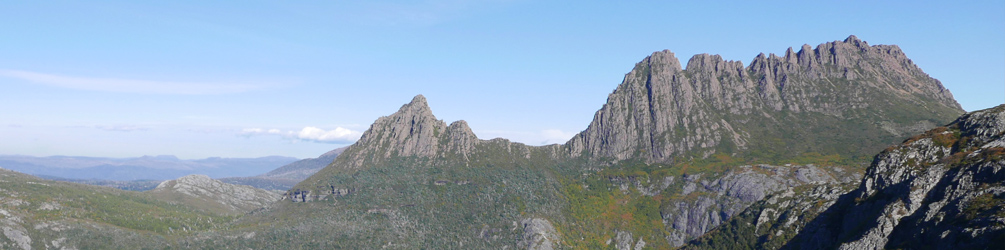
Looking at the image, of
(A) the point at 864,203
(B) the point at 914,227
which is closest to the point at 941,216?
(B) the point at 914,227

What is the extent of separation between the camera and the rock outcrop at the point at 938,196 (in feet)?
474

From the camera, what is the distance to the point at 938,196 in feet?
543

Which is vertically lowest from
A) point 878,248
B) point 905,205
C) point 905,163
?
point 878,248

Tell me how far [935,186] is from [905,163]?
2197 centimetres

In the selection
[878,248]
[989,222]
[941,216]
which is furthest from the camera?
[878,248]

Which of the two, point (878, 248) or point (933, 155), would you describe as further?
point (933, 155)

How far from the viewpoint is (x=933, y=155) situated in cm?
19038

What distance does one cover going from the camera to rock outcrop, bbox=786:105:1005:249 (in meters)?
144

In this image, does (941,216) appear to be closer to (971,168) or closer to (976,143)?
(971,168)

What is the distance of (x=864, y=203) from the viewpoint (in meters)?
194

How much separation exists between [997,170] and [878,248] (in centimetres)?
3355

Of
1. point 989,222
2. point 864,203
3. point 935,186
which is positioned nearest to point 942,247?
point 989,222

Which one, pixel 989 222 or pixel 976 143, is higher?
pixel 976 143

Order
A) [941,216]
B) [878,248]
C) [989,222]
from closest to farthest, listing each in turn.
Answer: [989,222] → [941,216] → [878,248]
